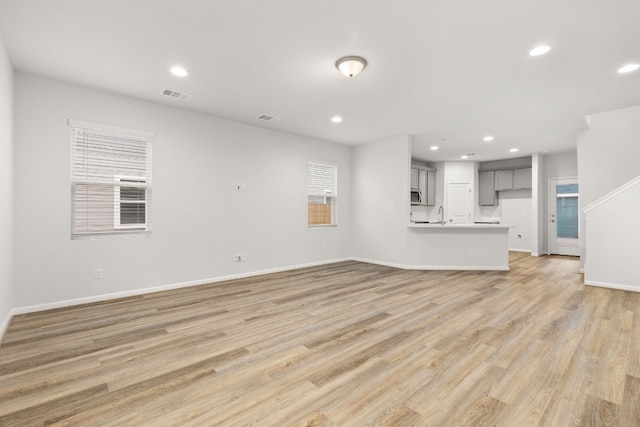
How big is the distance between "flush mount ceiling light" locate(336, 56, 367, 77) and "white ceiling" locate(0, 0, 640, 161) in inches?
3.2

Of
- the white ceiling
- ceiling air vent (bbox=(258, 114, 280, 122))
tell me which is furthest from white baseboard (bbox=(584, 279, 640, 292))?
ceiling air vent (bbox=(258, 114, 280, 122))

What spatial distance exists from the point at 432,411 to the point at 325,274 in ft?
12.7

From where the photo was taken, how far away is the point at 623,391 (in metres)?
1.94

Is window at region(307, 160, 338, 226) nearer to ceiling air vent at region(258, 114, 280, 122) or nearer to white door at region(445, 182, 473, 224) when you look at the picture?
ceiling air vent at region(258, 114, 280, 122)

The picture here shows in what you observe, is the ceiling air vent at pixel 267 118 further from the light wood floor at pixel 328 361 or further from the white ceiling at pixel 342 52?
the light wood floor at pixel 328 361

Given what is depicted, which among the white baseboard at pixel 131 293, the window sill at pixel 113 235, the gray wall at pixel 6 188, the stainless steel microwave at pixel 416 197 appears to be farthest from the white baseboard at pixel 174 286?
the stainless steel microwave at pixel 416 197

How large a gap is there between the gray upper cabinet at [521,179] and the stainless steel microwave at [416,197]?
2.77 meters

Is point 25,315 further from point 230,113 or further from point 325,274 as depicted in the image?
point 325,274

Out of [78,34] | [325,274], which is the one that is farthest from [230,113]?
[325,274]

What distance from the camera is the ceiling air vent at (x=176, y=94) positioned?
400 cm

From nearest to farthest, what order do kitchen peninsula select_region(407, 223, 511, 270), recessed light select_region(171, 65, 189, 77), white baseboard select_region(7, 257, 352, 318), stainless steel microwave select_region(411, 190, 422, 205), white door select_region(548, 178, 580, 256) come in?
1. recessed light select_region(171, 65, 189, 77)
2. white baseboard select_region(7, 257, 352, 318)
3. kitchen peninsula select_region(407, 223, 511, 270)
4. white door select_region(548, 178, 580, 256)
5. stainless steel microwave select_region(411, 190, 422, 205)

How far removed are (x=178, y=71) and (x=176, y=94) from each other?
75cm

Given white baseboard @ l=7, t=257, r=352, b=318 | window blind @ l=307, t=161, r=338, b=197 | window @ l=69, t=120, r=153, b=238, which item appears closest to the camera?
white baseboard @ l=7, t=257, r=352, b=318

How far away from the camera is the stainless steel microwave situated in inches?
345
